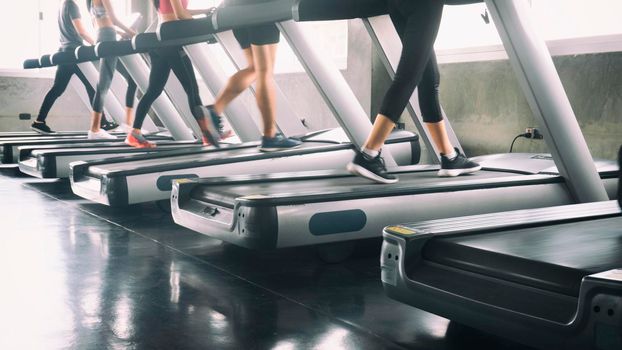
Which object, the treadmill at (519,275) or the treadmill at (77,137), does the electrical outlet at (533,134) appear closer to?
the treadmill at (519,275)

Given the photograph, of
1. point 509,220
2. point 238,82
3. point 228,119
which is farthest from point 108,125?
point 509,220

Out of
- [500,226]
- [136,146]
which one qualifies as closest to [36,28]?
[136,146]

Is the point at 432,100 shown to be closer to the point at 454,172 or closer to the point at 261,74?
the point at 454,172

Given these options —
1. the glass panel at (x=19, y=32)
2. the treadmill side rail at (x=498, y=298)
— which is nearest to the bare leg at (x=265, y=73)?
the treadmill side rail at (x=498, y=298)

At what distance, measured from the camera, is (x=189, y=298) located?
2.28m

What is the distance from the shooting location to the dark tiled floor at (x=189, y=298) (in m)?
1.87

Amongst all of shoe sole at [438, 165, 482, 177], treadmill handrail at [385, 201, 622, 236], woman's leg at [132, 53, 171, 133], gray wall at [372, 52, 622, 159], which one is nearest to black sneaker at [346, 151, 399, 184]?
shoe sole at [438, 165, 482, 177]

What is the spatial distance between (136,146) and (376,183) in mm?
2902

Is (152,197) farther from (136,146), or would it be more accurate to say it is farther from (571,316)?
(571,316)

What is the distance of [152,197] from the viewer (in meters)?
3.80

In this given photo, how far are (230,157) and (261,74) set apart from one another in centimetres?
50

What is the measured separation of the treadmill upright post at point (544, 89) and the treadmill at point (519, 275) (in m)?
0.86

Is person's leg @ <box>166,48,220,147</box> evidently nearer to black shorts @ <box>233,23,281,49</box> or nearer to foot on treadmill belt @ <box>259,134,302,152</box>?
foot on treadmill belt @ <box>259,134,302,152</box>

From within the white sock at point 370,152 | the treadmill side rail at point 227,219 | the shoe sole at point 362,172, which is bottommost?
the treadmill side rail at point 227,219
